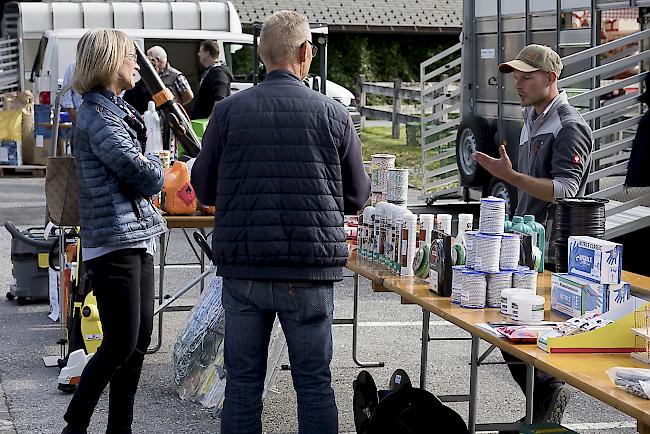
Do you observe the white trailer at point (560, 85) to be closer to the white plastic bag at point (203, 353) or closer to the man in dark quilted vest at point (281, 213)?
the white plastic bag at point (203, 353)

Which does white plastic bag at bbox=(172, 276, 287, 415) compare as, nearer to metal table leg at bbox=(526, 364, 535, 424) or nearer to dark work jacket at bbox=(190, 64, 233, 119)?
metal table leg at bbox=(526, 364, 535, 424)

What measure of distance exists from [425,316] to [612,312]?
171cm

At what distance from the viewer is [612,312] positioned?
12.1 ft

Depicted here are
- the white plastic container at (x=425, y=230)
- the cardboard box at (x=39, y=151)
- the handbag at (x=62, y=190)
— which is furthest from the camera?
the cardboard box at (x=39, y=151)

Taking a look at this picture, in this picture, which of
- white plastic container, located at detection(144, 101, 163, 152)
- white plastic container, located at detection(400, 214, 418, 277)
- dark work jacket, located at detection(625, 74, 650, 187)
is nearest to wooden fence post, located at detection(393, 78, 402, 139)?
white plastic container, located at detection(144, 101, 163, 152)

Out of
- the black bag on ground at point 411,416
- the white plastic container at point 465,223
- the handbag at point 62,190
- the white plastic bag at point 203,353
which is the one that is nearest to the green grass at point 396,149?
the white plastic bag at point 203,353

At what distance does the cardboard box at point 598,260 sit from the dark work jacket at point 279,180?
866 mm

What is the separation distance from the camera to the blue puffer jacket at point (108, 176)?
475 cm

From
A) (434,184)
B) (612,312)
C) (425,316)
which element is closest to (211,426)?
(425,316)

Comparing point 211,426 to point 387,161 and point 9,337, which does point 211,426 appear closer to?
point 387,161

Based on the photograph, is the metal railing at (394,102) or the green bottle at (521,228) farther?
the metal railing at (394,102)

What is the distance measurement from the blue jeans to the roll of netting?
3.28 feet

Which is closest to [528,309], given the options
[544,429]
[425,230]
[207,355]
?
[544,429]

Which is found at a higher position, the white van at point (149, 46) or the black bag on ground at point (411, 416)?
the white van at point (149, 46)
